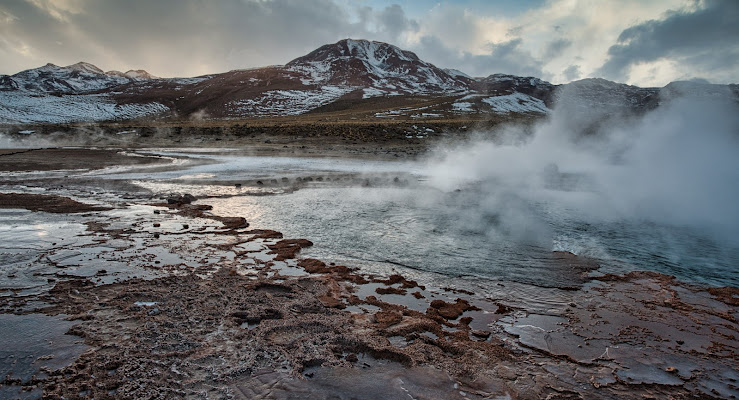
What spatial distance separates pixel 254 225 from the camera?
10.0 meters

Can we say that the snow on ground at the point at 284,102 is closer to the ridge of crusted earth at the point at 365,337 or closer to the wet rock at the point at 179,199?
the wet rock at the point at 179,199

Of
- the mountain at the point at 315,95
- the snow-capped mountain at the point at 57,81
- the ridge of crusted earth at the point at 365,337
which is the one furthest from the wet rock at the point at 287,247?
the snow-capped mountain at the point at 57,81

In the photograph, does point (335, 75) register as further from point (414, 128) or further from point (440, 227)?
point (440, 227)

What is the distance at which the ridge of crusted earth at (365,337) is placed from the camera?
3.86 meters

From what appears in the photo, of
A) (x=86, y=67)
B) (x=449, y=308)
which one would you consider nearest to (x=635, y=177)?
(x=449, y=308)

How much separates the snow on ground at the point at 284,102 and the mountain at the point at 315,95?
22 cm

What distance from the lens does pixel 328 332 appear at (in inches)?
189

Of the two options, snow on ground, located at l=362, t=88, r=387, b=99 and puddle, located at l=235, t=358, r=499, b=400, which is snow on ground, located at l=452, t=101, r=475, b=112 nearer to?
snow on ground, located at l=362, t=88, r=387, b=99

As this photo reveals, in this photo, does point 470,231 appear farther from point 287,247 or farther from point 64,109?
point 64,109

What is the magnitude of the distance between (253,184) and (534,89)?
424ft

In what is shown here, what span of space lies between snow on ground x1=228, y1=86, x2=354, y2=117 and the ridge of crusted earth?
229 feet

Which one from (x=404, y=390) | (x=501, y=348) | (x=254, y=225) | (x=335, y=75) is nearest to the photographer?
(x=404, y=390)

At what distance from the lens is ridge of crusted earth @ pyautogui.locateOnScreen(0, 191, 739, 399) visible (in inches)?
152

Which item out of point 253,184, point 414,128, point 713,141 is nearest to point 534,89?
point 414,128
